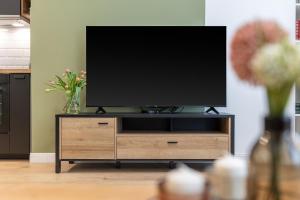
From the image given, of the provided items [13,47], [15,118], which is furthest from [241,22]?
[13,47]

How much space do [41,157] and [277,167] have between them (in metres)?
3.43

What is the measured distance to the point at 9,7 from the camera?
13.4ft

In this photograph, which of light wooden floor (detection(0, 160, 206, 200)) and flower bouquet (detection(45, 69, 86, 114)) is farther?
flower bouquet (detection(45, 69, 86, 114))

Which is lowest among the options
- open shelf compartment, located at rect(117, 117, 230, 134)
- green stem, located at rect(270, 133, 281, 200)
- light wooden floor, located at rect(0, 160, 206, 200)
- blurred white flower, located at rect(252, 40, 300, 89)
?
light wooden floor, located at rect(0, 160, 206, 200)

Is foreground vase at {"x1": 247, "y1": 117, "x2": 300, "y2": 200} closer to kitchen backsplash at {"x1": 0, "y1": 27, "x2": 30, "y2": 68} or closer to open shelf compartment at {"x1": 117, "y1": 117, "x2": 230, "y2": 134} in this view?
open shelf compartment at {"x1": 117, "y1": 117, "x2": 230, "y2": 134}

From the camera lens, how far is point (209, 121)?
13.1ft

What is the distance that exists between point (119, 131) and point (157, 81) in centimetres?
59

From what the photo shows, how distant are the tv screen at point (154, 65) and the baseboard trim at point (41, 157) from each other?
0.80m

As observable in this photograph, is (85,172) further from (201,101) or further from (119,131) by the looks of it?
(201,101)

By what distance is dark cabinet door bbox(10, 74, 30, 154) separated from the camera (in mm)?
4070

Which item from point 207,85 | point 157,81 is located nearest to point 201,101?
point 207,85

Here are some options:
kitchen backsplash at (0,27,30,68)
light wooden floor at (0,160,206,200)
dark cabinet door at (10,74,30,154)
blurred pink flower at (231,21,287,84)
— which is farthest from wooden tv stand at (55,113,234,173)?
blurred pink flower at (231,21,287,84)

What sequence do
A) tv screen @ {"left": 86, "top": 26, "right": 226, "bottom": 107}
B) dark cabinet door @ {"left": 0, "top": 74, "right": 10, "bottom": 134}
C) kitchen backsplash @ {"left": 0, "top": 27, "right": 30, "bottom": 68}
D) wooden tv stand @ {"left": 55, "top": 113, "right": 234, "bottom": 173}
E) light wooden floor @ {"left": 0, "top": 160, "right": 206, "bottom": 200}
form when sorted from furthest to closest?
kitchen backsplash @ {"left": 0, "top": 27, "right": 30, "bottom": 68} → dark cabinet door @ {"left": 0, "top": 74, "right": 10, "bottom": 134} → tv screen @ {"left": 86, "top": 26, "right": 226, "bottom": 107} → wooden tv stand @ {"left": 55, "top": 113, "right": 234, "bottom": 173} → light wooden floor @ {"left": 0, "top": 160, "right": 206, "bottom": 200}

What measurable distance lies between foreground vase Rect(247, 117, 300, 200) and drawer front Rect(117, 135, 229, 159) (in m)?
2.55
